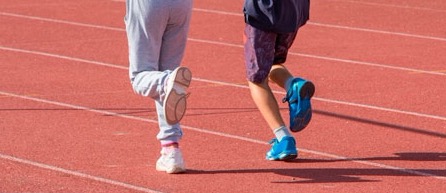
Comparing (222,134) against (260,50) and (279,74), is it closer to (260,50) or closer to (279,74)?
(279,74)

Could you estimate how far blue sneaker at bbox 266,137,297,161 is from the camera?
8.64 metres

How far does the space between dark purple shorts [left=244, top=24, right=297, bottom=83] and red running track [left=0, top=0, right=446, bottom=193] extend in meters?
0.59

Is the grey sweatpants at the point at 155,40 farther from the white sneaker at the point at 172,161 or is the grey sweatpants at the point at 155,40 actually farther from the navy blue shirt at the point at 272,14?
the navy blue shirt at the point at 272,14

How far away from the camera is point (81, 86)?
39.9 feet

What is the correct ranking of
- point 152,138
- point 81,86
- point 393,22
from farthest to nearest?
point 393,22
point 81,86
point 152,138

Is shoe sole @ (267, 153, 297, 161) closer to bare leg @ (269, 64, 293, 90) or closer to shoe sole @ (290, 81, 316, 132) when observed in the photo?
shoe sole @ (290, 81, 316, 132)

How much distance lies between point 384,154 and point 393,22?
8.71 meters

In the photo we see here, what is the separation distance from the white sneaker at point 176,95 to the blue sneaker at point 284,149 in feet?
3.75

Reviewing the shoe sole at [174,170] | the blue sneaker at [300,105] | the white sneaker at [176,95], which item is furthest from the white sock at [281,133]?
the white sneaker at [176,95]

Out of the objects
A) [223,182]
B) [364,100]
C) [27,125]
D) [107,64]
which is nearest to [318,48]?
[107,64]

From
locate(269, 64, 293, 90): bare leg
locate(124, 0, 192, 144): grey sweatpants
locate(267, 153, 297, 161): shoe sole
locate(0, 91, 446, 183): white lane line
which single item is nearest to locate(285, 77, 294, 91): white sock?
locate(269, 64, 293, 90): bare leg

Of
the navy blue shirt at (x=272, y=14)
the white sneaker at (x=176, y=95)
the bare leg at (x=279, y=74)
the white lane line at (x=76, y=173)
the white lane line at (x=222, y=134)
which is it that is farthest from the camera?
the bare leg at (x=279, y=74)

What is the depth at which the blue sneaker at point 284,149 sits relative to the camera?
864 cm

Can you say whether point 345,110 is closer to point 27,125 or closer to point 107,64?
point 27,125
